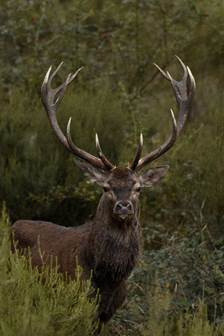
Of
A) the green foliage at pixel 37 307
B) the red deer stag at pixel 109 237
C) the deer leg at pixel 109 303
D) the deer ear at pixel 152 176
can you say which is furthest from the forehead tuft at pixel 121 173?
the green foliage at pixel 37 307

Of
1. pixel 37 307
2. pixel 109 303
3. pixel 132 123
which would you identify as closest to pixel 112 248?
pixel 109 303

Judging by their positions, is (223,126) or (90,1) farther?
(90,1)

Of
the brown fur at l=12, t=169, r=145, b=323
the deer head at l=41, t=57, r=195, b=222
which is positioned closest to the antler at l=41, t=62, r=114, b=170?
the deer head at l=41, t=57, r=195, b=222

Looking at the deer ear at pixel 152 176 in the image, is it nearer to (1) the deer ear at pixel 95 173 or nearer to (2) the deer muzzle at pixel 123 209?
(1) the deer ear at pixel 95 173

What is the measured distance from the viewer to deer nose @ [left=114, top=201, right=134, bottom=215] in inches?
266

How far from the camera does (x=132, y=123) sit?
431 inches

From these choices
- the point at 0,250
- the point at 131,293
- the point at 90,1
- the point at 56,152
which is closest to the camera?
the point at 0,250

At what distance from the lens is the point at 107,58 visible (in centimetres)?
1255

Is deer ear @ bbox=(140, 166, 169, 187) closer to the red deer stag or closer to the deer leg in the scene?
the red deer stag

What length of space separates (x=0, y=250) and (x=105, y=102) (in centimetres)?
481

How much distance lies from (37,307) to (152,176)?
210 centimetres

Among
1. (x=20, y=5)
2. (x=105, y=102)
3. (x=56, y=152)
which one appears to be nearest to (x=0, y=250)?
Result: (x=56, y=152)

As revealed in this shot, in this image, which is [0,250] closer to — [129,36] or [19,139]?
[19,139]

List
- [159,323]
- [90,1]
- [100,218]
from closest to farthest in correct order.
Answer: [159,323]
[100,218]
[90,1]
